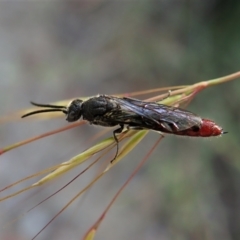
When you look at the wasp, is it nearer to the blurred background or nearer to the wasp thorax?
the wasp thorax

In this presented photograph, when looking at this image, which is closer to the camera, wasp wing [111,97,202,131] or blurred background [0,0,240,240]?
wasp wing [111,97,202,131]

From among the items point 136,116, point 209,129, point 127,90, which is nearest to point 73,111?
point 136,116

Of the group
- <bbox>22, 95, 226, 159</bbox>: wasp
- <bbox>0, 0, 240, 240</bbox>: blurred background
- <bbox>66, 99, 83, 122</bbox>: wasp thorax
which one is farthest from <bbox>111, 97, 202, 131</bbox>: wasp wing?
<bbox>0, 0, 240, 240</bbox>: blurred background

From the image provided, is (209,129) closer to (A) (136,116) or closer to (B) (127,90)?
(A) (136,116)

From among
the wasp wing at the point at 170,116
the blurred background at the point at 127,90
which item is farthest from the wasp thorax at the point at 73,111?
the blurred background at the point at 127,90

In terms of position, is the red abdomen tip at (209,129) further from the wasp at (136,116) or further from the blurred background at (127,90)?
the blurred background at (127,90)

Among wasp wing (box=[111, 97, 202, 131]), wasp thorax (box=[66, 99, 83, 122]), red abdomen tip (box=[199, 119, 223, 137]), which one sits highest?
wasp thorax (box=[66, 99, 83, 122])

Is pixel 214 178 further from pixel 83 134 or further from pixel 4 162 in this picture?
pixel 4 162
